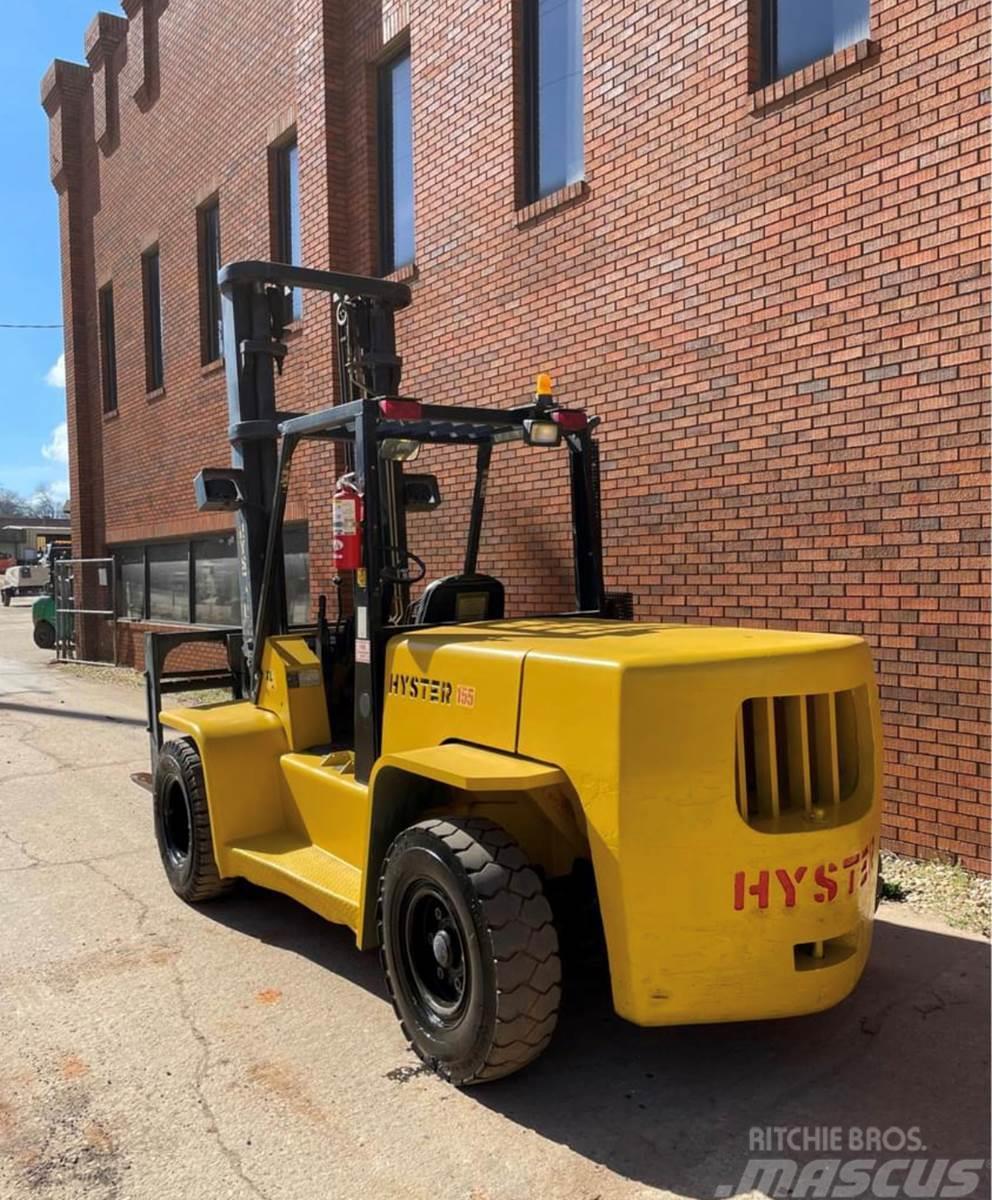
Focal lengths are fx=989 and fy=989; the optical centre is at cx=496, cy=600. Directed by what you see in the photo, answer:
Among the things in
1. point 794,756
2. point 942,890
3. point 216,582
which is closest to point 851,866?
point 794,756

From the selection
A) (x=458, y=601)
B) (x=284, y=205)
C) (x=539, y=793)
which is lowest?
(x=539, y=793)

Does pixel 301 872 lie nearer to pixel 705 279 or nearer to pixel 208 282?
pixel 705 279

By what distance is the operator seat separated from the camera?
14.6 ft

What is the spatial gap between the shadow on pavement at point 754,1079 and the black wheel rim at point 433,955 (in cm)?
31

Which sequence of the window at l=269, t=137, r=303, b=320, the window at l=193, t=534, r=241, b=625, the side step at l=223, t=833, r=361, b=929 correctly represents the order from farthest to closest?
1. the window at l=193, t=534, r=241, b=625
2. the window at l=269, t=137, r=303, b=320
3. the side step at l=223, t=833, r=361, b=929

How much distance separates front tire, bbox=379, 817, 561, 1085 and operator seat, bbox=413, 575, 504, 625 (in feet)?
3.88

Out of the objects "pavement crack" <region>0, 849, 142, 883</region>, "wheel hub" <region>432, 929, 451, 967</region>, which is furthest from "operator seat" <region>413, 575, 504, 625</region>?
Result: "pavement crack" <region>0, 849, 142, 883</region>

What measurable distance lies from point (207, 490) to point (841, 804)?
3.50 m

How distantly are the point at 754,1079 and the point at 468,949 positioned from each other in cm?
110

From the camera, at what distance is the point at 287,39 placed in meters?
11.1

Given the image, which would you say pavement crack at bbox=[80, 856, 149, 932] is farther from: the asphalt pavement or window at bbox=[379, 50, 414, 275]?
window at bbox=[379, 50, 414, 275]

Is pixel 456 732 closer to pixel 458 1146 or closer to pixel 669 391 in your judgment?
pixel 458 1146

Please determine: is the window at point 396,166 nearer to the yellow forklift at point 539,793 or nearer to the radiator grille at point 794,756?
the yellow forklift at point 539,793

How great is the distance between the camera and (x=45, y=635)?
72.8ft
